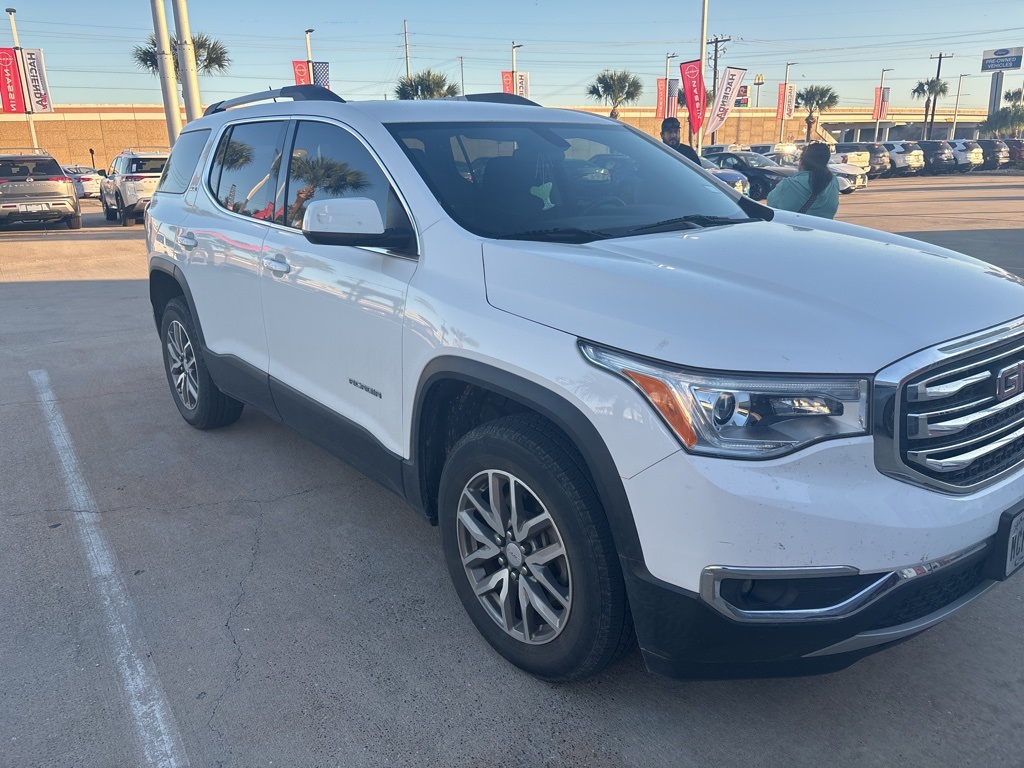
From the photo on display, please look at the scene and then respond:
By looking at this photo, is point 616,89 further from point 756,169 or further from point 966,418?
point 966,418

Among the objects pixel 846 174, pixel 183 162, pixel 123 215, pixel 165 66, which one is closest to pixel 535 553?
pixel 183 162

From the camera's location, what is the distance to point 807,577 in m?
2.05

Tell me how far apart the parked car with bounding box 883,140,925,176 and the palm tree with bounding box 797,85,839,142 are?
120 feet

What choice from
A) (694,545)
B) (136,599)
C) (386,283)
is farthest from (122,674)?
(694,545)

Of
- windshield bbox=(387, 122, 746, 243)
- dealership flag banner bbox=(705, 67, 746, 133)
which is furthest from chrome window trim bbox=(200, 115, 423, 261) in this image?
dealership flag banner bbox=(705, 67, 746, 133)

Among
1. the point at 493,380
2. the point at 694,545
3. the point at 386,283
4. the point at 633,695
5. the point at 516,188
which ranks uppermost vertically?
the point at 516,188

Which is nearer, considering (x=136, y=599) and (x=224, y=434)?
(x=136, y=599)

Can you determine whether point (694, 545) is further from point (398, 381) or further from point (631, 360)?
point (398, 381)

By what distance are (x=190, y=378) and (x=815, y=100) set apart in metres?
80.5

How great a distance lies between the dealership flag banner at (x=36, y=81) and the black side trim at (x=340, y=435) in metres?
36.0

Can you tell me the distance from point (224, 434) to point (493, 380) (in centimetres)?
324

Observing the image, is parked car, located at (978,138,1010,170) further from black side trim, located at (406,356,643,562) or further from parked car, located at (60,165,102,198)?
black side trim, located at (406,356,643,562)

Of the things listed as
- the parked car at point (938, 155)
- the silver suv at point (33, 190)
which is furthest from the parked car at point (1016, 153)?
the silver suv at point (33, 190)

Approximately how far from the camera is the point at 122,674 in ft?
9.27
